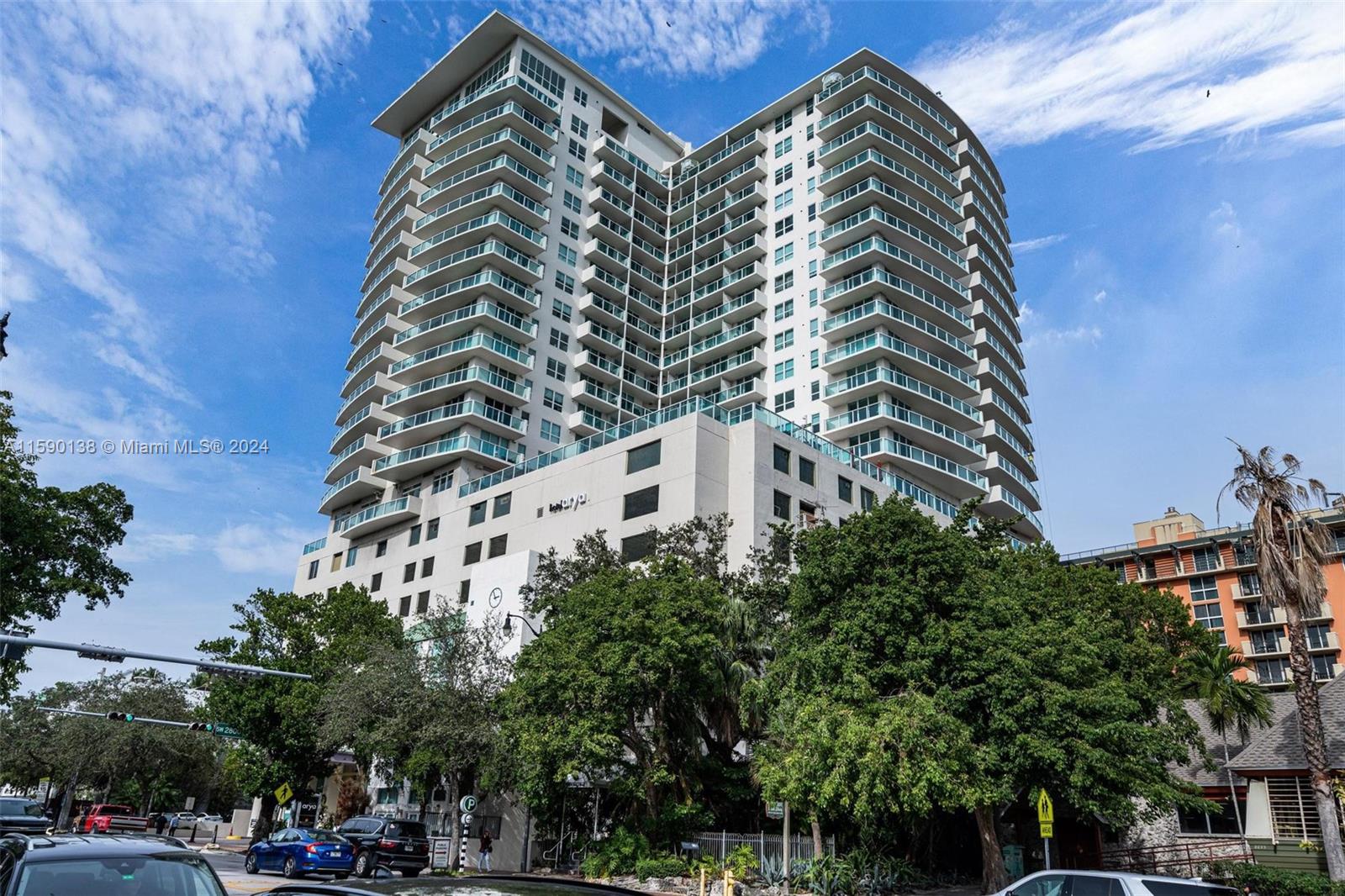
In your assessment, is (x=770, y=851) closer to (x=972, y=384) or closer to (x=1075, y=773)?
(x=1075, y=773)

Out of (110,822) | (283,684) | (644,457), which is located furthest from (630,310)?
(110,822)

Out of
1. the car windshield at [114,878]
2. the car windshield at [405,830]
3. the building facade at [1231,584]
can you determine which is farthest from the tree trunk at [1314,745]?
the building facade at [1231,584]

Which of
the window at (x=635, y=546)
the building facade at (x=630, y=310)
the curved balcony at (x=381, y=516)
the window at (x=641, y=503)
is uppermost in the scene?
the building facade at (x=630, y=310)

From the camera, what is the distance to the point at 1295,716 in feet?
106

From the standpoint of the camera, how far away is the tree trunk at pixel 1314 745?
24.2m

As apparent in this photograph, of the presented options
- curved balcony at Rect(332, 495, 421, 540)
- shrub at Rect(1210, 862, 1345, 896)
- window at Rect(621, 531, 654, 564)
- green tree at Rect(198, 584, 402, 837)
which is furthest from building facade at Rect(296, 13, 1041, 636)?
→ shrub at Rect(1210, 862, 1345, 896)

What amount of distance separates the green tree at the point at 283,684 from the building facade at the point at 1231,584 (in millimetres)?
51850

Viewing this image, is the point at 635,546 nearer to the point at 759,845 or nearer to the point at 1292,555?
the point at 759,845

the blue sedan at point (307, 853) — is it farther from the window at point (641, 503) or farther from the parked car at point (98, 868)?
the parked car at point (98, 868)

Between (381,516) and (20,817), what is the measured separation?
40615 millimetres

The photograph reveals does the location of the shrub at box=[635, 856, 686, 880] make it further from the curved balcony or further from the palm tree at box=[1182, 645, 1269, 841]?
the curved balcony

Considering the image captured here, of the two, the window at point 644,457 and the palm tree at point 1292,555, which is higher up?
the window at point 644,457

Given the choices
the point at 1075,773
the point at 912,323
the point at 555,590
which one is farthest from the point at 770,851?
the point at 912,323

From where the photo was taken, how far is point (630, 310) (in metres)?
80.2
